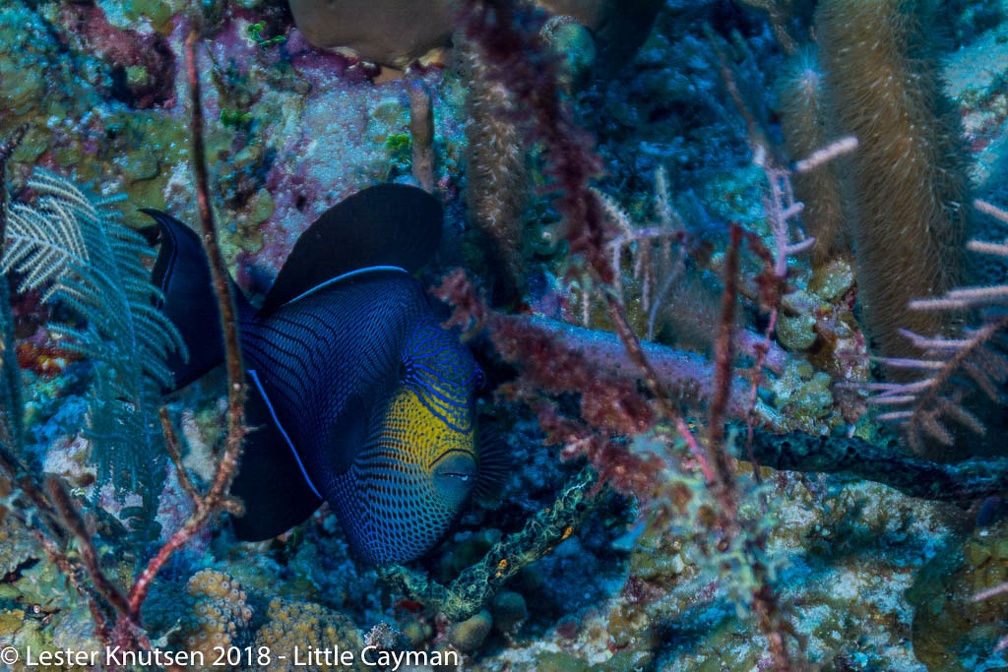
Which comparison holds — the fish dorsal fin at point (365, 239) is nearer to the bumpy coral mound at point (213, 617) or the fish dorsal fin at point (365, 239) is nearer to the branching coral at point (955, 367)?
the bumpy coral mound at point (213, 617)

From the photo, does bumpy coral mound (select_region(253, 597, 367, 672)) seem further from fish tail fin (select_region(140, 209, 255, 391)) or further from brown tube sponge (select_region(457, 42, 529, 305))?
brown tube sponge (select_region(457, 42, 529, 305))

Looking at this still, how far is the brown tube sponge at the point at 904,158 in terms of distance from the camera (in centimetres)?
240

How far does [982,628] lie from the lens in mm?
1919

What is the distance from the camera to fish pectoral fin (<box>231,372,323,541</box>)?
7.22ft

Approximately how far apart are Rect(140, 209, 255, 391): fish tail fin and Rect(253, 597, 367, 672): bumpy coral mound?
91cm

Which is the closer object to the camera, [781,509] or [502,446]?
[502,446]

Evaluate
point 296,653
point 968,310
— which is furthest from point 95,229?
point 968,310

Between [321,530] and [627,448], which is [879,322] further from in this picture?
[321,530]

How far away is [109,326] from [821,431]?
2.79 meters

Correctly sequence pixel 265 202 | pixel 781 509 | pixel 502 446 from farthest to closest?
pixel 265 202 < pixel 781 509 < pixel 502 446

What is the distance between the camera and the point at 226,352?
4.22 feet

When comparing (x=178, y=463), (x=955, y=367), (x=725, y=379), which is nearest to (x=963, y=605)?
(x=955, y=367)

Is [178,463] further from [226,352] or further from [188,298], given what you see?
[188,298]

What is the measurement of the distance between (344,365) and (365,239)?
0.46 metres
